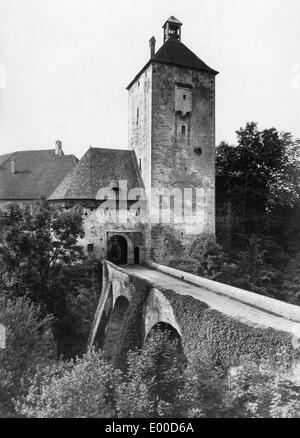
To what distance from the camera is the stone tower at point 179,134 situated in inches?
1115

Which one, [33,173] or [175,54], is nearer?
[175,54]

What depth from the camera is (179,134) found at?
2912cm

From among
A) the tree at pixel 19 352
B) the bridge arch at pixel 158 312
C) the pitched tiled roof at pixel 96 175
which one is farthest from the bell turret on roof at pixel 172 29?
the tree at pixel 19 352

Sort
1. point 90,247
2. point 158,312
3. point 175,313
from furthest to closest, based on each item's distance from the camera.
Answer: point 90,247 → point 158,312 → point 175,313

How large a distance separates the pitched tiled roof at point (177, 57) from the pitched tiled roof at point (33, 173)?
12997 millimetres

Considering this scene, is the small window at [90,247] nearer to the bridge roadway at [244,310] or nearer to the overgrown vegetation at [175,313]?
the overgrown vegetation at [175,313]

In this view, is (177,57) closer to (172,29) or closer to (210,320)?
(172,29)

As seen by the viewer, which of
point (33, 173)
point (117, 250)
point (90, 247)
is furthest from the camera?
point (33, 173)

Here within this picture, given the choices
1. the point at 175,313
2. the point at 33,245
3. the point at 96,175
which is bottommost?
the point at 175,313

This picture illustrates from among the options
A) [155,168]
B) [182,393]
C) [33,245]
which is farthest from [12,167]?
[182,393]

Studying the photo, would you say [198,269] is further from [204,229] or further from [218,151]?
[218,151]

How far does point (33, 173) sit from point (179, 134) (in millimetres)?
17794
